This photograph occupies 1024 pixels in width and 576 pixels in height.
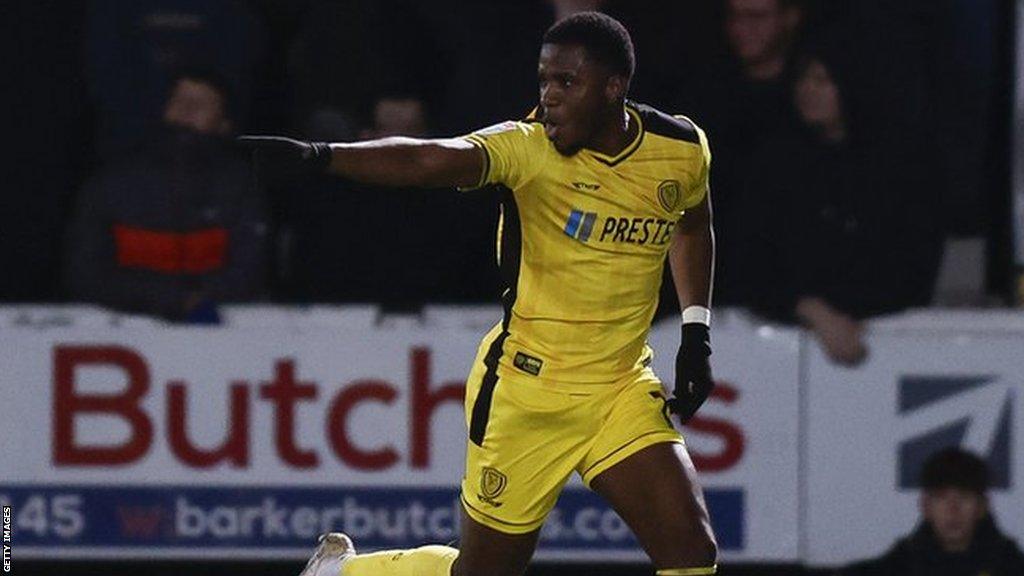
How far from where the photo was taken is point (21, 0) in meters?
10.2

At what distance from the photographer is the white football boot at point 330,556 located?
804cm

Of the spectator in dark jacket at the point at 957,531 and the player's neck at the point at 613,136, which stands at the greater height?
the player's neck at the point at 613,136

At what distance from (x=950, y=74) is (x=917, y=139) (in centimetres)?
32

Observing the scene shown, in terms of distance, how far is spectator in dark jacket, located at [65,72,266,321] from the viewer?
9828mm

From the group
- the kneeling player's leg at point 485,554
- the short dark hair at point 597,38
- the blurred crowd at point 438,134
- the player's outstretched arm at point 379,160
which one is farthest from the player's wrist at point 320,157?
the blurred crowd at point 438,134

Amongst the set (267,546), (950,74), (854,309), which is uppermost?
(950,74)

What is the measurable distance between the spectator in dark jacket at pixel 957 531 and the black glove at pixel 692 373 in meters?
2.00

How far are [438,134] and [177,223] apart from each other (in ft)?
3.14

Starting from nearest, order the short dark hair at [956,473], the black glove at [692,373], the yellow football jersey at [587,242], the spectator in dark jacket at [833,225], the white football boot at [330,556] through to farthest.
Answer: the yellow football jersey at [587,242], the black glove at [692,373], the white football boot at [330,556], the short dark hair at [956,473], the spectator in dark jacket at [833,225]

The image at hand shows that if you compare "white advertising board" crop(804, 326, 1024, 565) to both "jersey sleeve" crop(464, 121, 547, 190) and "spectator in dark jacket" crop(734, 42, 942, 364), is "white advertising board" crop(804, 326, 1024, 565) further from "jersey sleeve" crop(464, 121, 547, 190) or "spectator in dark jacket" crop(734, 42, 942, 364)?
"jersey sleeve" crop(464, 121, 547, 190)

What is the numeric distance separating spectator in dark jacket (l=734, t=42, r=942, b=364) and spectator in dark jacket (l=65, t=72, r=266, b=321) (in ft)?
5.67

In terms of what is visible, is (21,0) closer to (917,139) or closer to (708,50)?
(708,50)

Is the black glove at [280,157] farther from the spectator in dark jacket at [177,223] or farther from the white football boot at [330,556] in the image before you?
the spectator in dark jacket at [177,223]

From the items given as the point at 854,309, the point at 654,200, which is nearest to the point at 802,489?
the point at 854,309
